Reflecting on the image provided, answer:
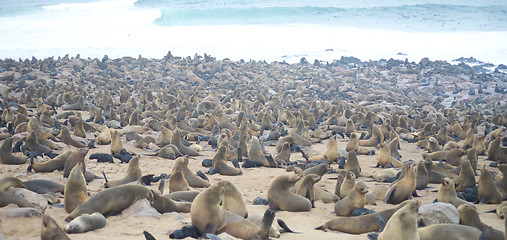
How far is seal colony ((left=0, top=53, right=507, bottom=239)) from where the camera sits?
436 cm

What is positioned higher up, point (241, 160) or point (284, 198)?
point (284, 198)

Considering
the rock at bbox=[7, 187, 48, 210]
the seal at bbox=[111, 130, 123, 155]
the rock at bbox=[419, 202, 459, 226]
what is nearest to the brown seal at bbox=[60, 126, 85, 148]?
the seal at bbox=[111, 130, 123, 155]

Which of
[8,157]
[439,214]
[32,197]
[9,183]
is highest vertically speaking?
[9,183]

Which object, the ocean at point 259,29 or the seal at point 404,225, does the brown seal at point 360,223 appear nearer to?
the seal at point 404,225

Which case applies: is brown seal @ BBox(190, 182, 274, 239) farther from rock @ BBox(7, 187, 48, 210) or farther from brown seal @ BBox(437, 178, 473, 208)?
brown seal @ BBox(437, 178, 473, 208)

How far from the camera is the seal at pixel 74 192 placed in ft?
15.4

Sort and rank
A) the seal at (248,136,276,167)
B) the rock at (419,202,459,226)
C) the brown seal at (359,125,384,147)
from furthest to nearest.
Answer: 1. the brown seal at (359,125,384,147)
2. the seal at (248,136,276,167)
3. the rock at (419,202,459,226)

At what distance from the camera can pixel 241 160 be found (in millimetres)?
8547

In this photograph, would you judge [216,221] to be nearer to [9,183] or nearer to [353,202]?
[353,202]

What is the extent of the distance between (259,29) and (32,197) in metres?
48.7

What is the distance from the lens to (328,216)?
17.0ft

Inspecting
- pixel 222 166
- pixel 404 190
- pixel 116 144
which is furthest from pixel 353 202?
pixel 116 144

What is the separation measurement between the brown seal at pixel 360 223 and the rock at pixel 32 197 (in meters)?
2.88

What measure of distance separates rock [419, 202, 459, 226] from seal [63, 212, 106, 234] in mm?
3088
